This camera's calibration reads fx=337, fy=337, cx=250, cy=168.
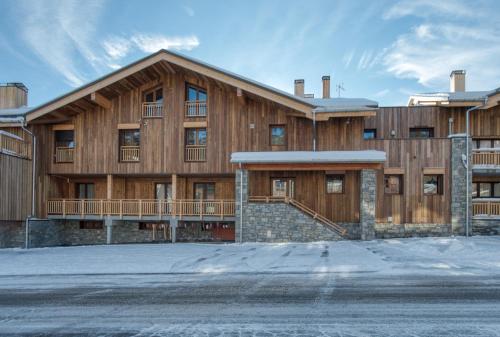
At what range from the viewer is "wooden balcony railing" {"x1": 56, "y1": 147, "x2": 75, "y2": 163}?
20.1m

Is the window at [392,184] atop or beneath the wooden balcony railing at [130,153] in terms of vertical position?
beneath

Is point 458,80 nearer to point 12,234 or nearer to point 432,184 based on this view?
point 432,184

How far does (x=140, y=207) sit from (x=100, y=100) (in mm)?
6577

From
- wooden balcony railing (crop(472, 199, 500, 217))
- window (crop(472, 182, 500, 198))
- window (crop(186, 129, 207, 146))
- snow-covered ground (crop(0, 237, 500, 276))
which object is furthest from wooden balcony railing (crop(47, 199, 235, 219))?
window (crop(472, 182, 500, 198))

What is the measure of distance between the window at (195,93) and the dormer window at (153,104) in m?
1.65

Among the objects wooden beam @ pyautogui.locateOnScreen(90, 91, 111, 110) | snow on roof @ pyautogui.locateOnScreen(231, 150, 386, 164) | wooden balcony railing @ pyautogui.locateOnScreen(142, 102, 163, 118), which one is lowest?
snow on roof @ pyautogui.locateOnScreen(231, 150, 386, 164)

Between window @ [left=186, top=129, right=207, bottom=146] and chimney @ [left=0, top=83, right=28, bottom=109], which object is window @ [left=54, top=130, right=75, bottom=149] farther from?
window @ [left=186, top=129, right=207, bottom=146]

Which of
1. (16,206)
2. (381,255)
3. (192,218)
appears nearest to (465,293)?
(381,255)

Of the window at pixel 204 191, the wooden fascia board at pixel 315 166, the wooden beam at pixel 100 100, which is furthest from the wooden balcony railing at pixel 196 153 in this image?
the wooden beam at pixel 100 100

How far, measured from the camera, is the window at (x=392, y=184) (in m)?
18.0

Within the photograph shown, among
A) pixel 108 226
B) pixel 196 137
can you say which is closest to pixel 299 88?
pixel 196 137

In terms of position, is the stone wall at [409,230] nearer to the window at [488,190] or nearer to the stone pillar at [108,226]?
the window at [488,190]

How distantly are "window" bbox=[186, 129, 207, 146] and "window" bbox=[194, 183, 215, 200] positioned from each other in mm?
2836

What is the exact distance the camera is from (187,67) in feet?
60.6
